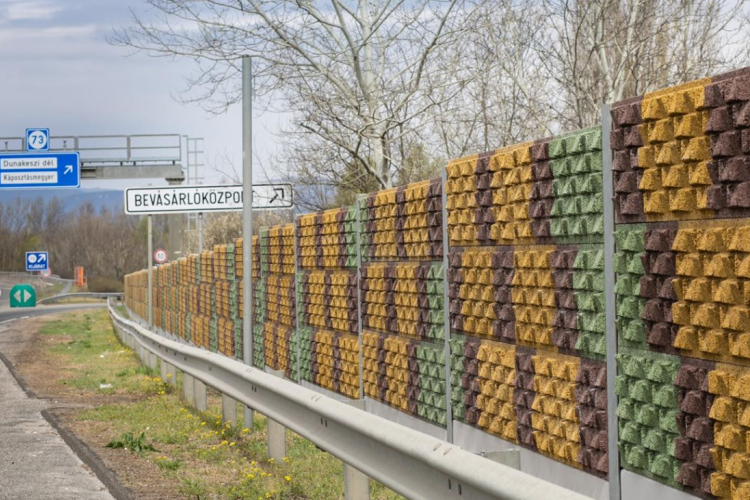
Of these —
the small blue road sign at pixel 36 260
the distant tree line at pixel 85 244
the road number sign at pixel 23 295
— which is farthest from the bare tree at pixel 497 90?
the distant tree line at pixel 85 244

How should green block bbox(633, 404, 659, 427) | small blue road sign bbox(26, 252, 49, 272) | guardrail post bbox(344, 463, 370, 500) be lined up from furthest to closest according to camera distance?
1. small blue road sign bbox(26, 252, 49, 272)
2. guardrail post bbox(344, 463, 370, 500)
3. green block bbox(633, 404, 659, 427)

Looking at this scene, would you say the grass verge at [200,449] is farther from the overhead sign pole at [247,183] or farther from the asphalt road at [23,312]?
the asphalt road at [23,312]

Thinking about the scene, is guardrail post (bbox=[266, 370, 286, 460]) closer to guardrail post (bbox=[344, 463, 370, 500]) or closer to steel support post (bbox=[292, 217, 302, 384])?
guardrail post (bbox=[344, 463, 370, 500])

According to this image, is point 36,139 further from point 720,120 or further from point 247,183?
point 720,120

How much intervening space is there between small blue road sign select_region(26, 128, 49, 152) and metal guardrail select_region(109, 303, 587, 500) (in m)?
32.7

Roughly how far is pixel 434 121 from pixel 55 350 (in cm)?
1140

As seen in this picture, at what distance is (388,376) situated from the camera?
9.87 meters

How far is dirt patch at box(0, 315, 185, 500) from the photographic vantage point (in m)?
8.98

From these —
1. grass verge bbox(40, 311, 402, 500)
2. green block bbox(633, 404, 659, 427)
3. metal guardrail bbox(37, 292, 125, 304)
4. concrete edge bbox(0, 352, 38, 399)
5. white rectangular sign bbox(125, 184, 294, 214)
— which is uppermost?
white rectangular sign bbox(125, 184, 294, 214)

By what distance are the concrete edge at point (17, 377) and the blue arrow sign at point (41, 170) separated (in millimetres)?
14497

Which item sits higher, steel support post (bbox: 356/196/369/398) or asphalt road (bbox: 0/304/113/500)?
steel support post (bbox: 356/196/369/398)

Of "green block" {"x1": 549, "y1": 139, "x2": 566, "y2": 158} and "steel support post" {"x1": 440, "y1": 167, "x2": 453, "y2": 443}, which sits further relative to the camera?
"steel support post" {"x1": 440, "y1": 167, "x2": 453, "y2": 443}

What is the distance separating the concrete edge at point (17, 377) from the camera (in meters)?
16.6

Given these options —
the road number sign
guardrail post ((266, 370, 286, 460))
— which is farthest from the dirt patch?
the road number sign
